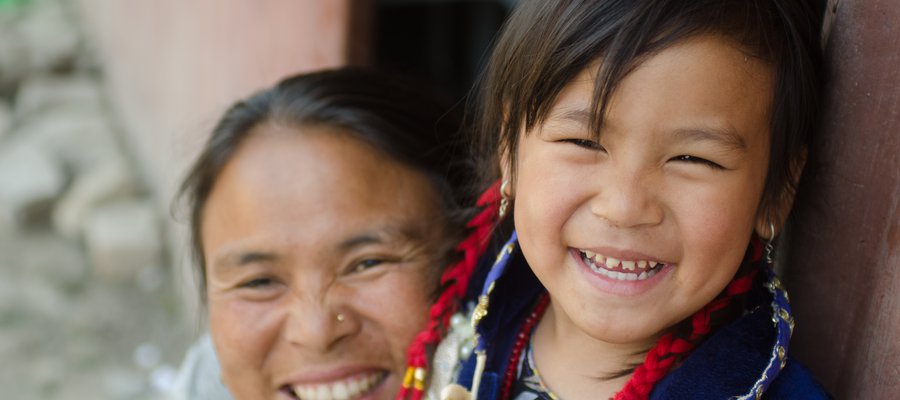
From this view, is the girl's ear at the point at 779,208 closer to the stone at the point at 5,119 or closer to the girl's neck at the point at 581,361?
the girl's neck at the point at 581,361

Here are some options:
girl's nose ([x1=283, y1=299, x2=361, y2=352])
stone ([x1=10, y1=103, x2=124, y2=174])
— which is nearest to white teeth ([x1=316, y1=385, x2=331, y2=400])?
girl's nose ([x1=283, y1=299, x2=361, y2=352])

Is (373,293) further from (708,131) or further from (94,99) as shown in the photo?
(94,99)

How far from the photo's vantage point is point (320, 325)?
1.88m

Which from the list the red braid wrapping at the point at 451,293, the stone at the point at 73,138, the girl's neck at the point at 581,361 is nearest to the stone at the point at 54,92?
the stone at the point at 73,138

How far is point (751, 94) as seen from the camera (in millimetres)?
1365

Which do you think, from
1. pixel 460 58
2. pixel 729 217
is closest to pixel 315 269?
pixel 729 217

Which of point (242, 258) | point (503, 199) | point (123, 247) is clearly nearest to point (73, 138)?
point (123, 247)

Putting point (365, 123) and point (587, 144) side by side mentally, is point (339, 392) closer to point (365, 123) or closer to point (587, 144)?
point (365, 123)

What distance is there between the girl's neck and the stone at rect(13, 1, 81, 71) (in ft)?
23.8

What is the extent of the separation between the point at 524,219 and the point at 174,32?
441 cm

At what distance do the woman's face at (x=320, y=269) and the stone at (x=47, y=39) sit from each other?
22.0 feet

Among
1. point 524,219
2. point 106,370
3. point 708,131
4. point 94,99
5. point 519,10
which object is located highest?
point 519,10

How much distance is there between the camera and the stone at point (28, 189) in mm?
5828

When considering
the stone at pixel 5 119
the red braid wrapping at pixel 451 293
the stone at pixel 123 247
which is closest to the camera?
the red braid wrapping at pixel 451 293
